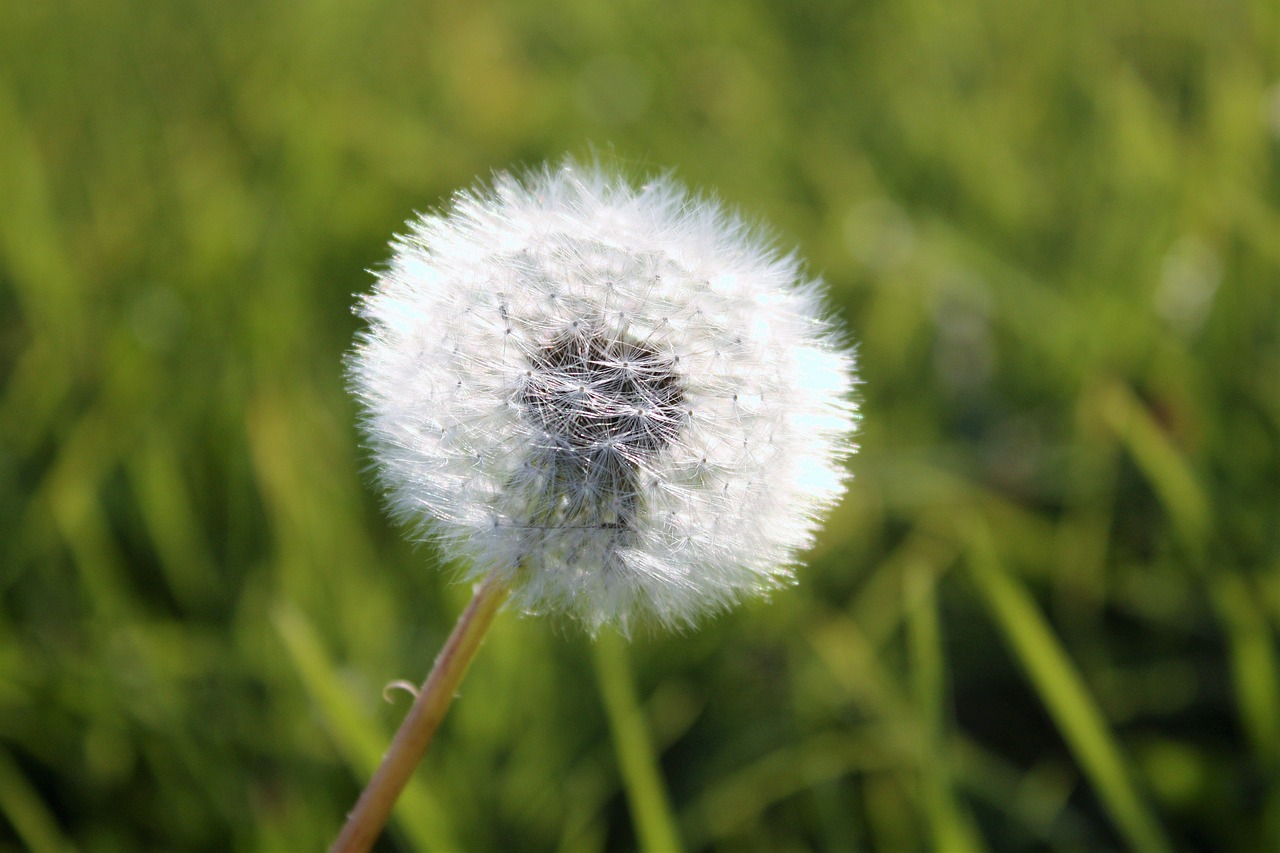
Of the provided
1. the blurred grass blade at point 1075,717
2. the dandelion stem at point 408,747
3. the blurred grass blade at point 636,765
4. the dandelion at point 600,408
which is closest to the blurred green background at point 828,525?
the blurred grass blade at point 1075,717

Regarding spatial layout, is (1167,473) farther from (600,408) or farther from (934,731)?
(600,408)

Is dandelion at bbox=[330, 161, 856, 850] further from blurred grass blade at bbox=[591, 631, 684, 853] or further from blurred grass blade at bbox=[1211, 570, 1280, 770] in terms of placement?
blurred grass blade at bbox=[1211, 570, 1280, 770]

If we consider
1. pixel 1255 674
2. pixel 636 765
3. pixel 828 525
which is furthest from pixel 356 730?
pixel 1255 674

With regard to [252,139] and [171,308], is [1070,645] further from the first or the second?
[252,139]

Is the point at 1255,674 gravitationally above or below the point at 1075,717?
above

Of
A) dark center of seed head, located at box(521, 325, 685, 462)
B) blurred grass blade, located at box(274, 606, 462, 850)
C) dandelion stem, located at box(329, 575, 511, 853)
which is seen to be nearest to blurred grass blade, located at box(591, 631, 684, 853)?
blurred grass blade, located at box(274, 606, 462, 850)

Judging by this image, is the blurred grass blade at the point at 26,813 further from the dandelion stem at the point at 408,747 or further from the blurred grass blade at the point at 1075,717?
the blurred grass blade at the point at 1075,717

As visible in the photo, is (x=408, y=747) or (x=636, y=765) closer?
(x=408, y=747)
